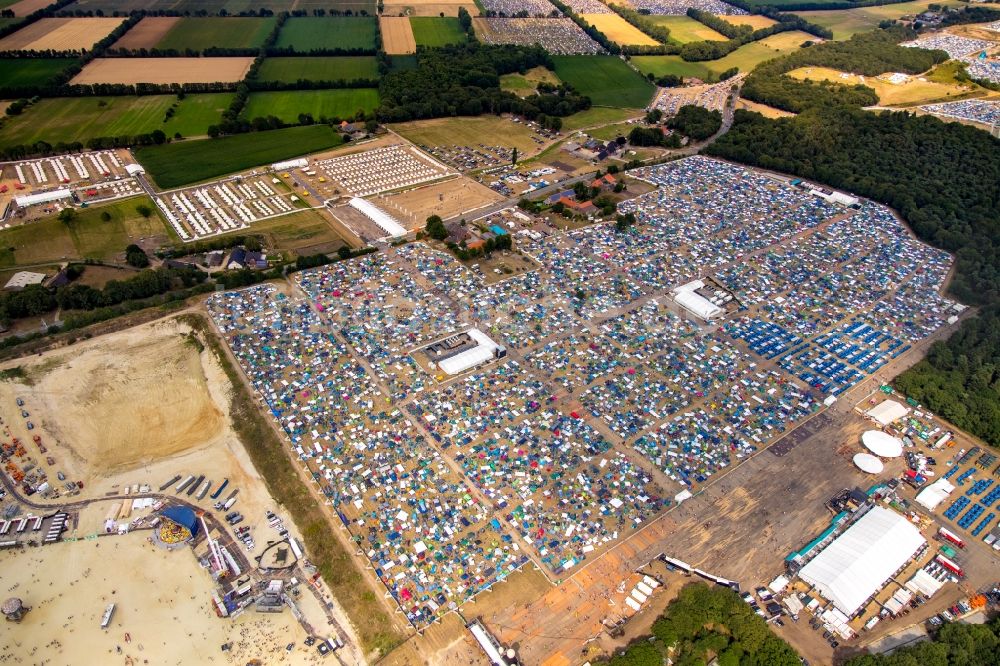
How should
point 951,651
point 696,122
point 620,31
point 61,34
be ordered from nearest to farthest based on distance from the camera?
point 951,651 → point 696,122 → point 61,34 → point 620,31

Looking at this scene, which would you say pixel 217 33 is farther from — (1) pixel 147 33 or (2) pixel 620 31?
(2) pixel 620 31

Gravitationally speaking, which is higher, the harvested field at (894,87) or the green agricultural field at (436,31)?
the green agricultural field at (436,31)

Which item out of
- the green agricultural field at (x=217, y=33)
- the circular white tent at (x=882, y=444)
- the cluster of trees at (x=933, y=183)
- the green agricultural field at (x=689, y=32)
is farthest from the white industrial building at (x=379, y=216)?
the green agricultural field at (x=689, y=32)

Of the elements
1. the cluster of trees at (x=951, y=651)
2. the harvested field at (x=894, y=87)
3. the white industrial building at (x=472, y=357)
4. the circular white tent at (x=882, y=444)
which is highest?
the harvested field at (x=894, y=87)

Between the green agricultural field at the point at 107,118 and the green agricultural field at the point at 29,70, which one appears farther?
the green agricultural field at the point at 29,70

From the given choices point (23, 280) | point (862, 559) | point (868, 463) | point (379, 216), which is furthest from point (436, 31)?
point (862, 559)

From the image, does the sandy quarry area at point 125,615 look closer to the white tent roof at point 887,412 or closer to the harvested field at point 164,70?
the white tent roof at point 887,412

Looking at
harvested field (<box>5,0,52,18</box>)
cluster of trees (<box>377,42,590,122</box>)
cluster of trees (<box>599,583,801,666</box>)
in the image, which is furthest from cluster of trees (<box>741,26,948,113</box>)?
harvested field (<box>5,0,52,18</box>)
